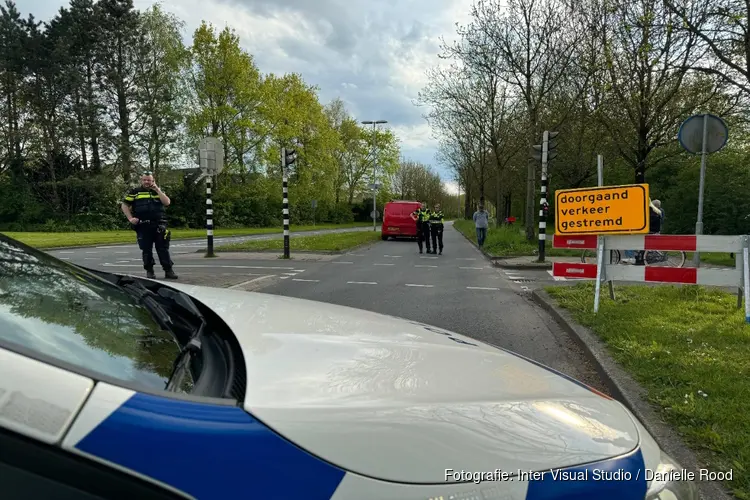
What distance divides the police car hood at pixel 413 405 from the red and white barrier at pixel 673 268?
4.66 meters

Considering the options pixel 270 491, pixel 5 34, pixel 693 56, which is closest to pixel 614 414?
Result: pixel 270 491

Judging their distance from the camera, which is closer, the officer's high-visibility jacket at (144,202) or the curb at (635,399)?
the curb at (635,399)

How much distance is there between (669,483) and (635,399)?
227 centimetres

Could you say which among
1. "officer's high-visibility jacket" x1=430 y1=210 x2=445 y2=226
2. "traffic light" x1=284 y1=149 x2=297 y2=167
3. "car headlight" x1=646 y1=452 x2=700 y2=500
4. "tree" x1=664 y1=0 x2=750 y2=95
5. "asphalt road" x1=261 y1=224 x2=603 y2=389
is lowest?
"asphalt road" x1=261 y1=224 x2=603 y2=389

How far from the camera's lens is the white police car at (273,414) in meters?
0.80

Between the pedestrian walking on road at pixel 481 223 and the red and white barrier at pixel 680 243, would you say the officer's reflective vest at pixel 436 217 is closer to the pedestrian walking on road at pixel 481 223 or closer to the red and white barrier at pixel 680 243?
the pedestrian walking on road at pixel 481 223

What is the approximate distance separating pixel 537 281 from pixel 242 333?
927cm

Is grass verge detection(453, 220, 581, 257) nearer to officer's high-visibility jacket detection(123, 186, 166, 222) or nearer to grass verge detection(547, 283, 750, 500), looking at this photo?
grass verge detection(547, 283, 750, 500)

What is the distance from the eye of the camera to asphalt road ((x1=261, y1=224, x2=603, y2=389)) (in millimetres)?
5004

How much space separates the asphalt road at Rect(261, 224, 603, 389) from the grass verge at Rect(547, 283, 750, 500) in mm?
434

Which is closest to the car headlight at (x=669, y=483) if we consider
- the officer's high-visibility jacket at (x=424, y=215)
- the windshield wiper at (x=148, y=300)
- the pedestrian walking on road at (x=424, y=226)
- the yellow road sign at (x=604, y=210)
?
the windshield wiper at (x=148, y=300)

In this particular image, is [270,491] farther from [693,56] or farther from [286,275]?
[693,56]

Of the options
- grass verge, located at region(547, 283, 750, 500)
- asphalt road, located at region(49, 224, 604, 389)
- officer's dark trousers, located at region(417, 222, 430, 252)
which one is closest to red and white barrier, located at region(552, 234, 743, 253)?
grass verge, located at region(547, 283, 750, 500)

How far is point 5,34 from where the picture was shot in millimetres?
33594
